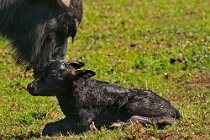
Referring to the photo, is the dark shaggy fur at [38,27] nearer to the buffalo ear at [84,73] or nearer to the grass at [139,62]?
the grass at [139,62]

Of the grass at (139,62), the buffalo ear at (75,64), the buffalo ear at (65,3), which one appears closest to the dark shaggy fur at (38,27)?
the buffalo ear at (65,3)

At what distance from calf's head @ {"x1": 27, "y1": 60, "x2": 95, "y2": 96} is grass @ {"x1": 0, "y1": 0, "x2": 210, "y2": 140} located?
1.68 feet

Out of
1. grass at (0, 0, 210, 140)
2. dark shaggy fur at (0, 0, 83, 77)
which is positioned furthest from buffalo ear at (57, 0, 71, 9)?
grass at (0, 0, 210, 140)

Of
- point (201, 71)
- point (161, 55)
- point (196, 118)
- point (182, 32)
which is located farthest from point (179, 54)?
point (196, 118)

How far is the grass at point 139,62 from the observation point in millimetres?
7973

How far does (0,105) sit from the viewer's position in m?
9.84

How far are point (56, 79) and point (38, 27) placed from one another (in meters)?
1.71

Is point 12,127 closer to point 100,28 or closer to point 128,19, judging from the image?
point 100,28

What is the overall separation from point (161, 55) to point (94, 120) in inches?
222

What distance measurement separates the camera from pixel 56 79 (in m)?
7.66

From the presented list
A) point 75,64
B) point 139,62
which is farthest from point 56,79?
point 139,62

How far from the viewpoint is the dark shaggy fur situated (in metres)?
8.97

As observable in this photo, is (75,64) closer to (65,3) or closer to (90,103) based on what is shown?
(90,103)

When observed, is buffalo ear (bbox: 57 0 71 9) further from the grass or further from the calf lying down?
the calf lying down
